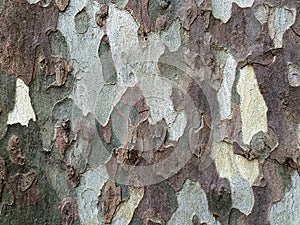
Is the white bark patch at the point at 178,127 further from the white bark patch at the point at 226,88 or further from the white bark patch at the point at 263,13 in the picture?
the white bark patch at the point at 263,13

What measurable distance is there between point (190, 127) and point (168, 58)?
0.15 m

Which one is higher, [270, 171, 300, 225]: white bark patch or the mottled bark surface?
the mottled bark surface

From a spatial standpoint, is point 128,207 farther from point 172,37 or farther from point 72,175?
point 172,37

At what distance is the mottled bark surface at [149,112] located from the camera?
47.0 inches

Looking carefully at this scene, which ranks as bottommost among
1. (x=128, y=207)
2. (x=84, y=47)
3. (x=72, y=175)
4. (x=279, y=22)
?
(x=128, y=207)

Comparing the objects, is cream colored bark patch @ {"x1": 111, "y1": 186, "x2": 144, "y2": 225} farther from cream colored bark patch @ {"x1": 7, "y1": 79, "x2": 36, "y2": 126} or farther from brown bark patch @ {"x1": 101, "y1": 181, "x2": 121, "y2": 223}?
cream colored bark patch @ {"x1": 7, "y1": 79, "x2": 36, "y2": 126}

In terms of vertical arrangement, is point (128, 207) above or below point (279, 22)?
below

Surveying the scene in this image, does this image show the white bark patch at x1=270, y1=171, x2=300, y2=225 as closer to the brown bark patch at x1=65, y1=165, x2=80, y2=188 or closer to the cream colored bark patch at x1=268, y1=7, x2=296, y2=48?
the cream colored bark patch at x1=268, y1=7, x2=296, y2=48

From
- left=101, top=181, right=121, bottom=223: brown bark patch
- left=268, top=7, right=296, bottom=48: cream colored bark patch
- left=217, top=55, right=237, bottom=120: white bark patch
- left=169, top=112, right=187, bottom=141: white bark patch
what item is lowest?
left=101, top=181, right=121, bottom=223: brown bark patch

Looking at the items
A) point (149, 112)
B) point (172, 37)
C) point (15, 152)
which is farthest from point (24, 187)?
point (172, 37)

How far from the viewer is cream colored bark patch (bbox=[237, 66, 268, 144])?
1197 millimetres

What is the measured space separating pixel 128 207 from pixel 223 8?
18.4 inches

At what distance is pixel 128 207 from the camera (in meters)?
1.26

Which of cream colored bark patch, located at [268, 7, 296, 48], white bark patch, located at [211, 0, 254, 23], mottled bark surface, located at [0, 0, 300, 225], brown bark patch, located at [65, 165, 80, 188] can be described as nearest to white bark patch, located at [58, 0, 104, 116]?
mottled bark surface, located at [0, 0, 300, 225]
